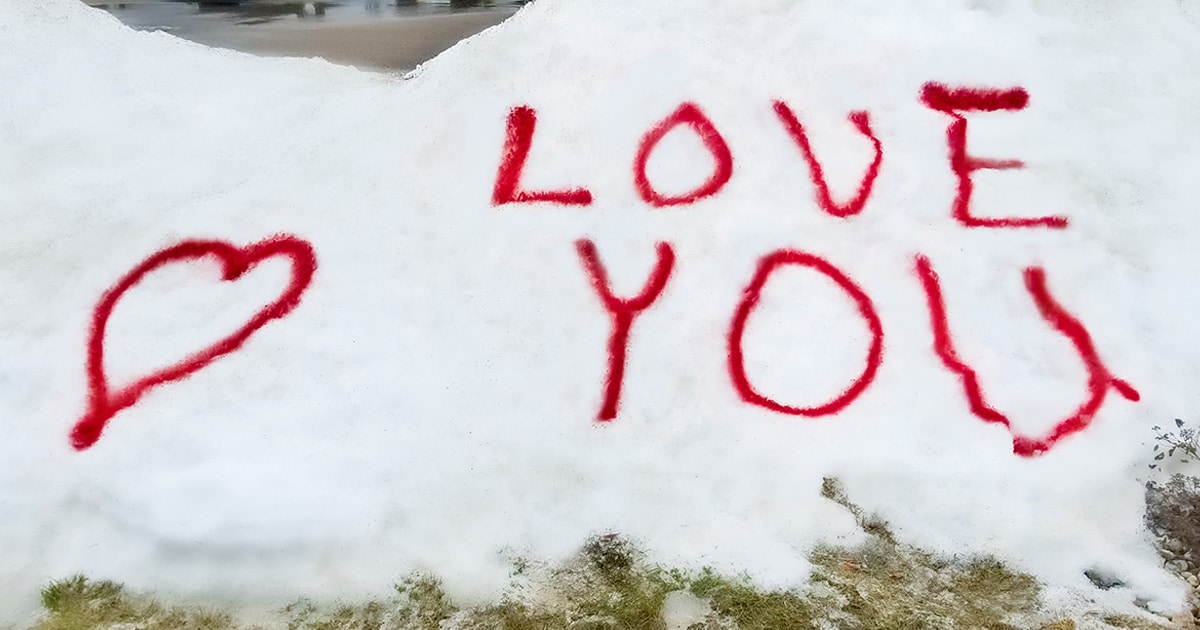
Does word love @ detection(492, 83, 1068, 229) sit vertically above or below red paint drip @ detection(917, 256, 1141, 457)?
above

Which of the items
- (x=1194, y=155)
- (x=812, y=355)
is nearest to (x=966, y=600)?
(x=812, y=355)

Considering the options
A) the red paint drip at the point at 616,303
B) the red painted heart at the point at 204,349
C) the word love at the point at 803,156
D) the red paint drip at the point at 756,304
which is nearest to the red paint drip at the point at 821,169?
the word love at the point at 803,156

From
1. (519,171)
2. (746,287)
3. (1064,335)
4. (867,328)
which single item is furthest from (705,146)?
(1064,335)

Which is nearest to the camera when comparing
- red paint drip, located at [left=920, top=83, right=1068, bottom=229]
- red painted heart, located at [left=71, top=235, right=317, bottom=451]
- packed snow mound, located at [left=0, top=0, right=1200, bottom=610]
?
packed snow mound, located at [left=0, top=0, right=1200, bottom=610]

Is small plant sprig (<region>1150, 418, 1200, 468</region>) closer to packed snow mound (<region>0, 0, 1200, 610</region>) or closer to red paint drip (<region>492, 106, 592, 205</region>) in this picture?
packed snow mound (<region>0, 0, 1200, 610</region>)

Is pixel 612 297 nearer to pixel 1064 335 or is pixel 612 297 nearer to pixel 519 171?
pixel 519 171

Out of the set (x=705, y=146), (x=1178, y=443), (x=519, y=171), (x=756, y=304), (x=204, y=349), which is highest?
(x=705, y=146)

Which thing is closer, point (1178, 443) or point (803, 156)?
point (1178, 443)

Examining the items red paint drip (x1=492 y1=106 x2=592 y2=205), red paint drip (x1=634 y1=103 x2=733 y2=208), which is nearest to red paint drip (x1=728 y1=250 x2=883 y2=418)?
red paint drip (x1=634 y1=103 x2=733 y2=208)
